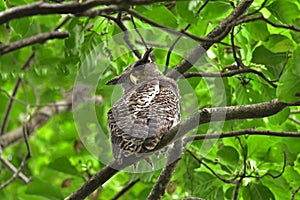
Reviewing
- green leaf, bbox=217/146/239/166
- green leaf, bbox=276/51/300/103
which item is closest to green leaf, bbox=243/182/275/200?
green leaf, bbox=217/146/239/166

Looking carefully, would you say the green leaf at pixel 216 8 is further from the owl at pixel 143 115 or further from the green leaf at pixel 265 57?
the owl at pixel 143 115

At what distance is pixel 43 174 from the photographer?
5.92m

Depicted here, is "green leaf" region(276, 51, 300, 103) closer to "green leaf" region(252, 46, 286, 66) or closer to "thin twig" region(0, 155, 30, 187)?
"green leaf" region(252, 46, 286, 66)

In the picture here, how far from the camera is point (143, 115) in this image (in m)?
3.13

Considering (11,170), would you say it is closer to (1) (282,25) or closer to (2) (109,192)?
(2) (109,192)

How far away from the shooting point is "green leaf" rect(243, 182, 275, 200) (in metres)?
3.46

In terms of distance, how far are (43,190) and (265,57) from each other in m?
1.85

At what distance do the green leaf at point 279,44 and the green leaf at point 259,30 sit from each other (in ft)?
0.13

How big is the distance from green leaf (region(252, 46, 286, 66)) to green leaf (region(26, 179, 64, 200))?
1.75 m

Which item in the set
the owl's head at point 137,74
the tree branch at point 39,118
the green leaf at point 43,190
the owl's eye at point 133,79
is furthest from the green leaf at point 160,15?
the tree branch at point 39,118

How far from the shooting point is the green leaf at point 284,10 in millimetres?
3381

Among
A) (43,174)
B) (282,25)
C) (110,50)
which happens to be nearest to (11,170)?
(43,174)

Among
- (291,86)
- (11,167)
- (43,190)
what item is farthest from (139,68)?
(11,167)

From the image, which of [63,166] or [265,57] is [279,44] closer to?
[265,57]
